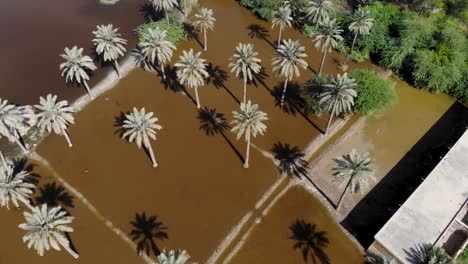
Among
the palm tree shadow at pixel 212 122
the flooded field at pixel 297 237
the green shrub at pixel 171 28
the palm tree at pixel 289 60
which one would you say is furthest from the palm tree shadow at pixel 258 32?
the flooded field at pixel 297 237

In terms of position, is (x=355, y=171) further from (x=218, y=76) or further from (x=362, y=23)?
(x=362, y=23)

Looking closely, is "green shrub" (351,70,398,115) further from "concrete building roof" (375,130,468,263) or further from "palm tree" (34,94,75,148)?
"palm tree" (34,94,75,148)

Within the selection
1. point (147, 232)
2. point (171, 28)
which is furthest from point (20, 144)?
point (171, 28)

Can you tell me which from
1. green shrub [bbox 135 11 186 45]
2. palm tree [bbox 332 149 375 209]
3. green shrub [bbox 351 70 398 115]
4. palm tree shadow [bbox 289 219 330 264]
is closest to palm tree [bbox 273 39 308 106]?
green shrub [bbox 351 70 398 115]

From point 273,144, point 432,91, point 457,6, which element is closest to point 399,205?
point 273,144

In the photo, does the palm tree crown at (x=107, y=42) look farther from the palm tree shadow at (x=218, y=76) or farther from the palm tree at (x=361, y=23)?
the palm tree at (x=361, y=23)

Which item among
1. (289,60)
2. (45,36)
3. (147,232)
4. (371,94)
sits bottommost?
(147,232)
